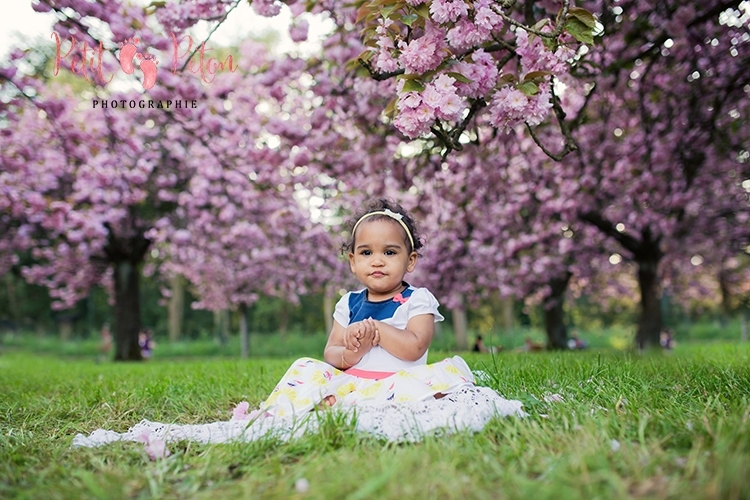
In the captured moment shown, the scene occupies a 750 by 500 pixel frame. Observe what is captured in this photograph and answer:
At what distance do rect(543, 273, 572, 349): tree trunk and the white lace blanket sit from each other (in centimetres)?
1073

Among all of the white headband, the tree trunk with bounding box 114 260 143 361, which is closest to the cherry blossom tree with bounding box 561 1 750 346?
the white headband

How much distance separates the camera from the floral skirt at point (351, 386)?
8.38ft

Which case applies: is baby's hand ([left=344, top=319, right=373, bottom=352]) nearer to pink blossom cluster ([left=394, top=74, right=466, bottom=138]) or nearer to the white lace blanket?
the white lace blanket

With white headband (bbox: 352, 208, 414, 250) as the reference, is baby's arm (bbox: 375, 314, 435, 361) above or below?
below

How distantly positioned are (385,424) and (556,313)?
11877 millimetres

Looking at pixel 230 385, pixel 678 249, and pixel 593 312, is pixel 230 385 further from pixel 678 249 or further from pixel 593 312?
pixel 593 312

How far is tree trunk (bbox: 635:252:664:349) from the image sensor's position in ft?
32.4

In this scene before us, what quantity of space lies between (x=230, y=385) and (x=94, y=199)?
257 inches

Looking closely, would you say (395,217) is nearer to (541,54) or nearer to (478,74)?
(478,74)

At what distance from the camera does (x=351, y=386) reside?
2768mm

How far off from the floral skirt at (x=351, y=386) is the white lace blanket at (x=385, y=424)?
0.25 feet
